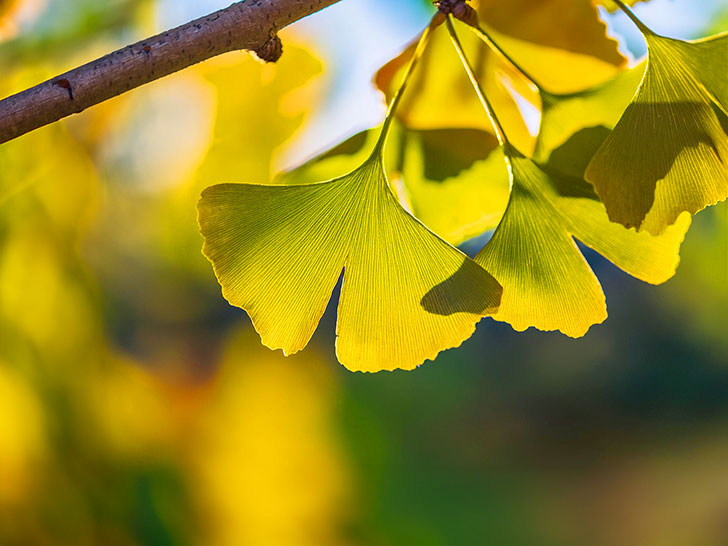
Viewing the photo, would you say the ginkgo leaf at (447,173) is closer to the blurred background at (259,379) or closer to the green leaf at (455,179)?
the green leaf at (455,179)

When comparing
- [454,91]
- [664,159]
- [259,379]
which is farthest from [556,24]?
[259,379]

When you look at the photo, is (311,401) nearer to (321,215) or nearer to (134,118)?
(134,118)

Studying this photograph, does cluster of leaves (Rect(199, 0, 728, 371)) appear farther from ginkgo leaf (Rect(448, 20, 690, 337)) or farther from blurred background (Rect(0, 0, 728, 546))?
blurred background (Rect(0, 0, 728, 546))

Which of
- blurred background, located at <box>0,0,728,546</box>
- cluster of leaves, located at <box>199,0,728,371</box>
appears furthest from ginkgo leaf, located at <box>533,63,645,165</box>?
blurred background, located at <box>0,0,728,546</box>

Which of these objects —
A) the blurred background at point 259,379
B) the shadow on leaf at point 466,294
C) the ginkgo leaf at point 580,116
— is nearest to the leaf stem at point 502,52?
the ginkgo leaf at point 580,116

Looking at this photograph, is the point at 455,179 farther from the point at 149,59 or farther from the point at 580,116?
the point at 149,59

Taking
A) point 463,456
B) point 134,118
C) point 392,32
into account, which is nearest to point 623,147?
point 392,32
